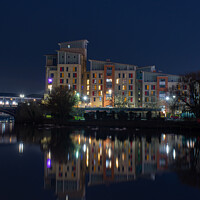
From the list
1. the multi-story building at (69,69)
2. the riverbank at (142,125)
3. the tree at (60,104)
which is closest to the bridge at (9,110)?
the multi-story building at (69,69)

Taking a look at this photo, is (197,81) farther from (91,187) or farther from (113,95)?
(113,95)

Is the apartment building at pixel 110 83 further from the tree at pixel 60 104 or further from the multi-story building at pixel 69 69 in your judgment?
the tree at pixel 60 104

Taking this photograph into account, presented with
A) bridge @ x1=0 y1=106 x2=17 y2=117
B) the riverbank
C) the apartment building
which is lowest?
the riverbank

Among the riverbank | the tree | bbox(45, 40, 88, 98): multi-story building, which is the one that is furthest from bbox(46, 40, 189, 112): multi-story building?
the riverbank

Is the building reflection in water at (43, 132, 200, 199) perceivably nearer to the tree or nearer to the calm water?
the calm water

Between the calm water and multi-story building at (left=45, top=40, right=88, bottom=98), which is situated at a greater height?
multi-story building at (left=45, top=40, right=88, bottom=98)

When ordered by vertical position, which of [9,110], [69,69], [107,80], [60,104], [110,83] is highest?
[69,69]

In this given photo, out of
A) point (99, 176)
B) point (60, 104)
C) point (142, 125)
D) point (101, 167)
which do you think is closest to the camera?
point (99, 176)

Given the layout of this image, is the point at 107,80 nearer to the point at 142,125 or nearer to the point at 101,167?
the point at 142,125

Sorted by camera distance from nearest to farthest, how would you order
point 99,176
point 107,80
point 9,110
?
point 99,176 → point 9,110 → point 107,80

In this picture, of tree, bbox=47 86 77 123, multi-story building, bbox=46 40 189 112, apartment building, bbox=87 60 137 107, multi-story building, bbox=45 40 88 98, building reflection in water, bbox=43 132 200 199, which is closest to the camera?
building reflection in water, bbox=43 132 200 199

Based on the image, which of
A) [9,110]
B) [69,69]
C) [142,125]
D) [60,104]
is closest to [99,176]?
[142,125]

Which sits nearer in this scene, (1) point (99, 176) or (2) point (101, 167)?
(1) point (99, 176)

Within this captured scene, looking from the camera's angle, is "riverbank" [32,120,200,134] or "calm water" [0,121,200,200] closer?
"calm water" [0,121,200,200]
